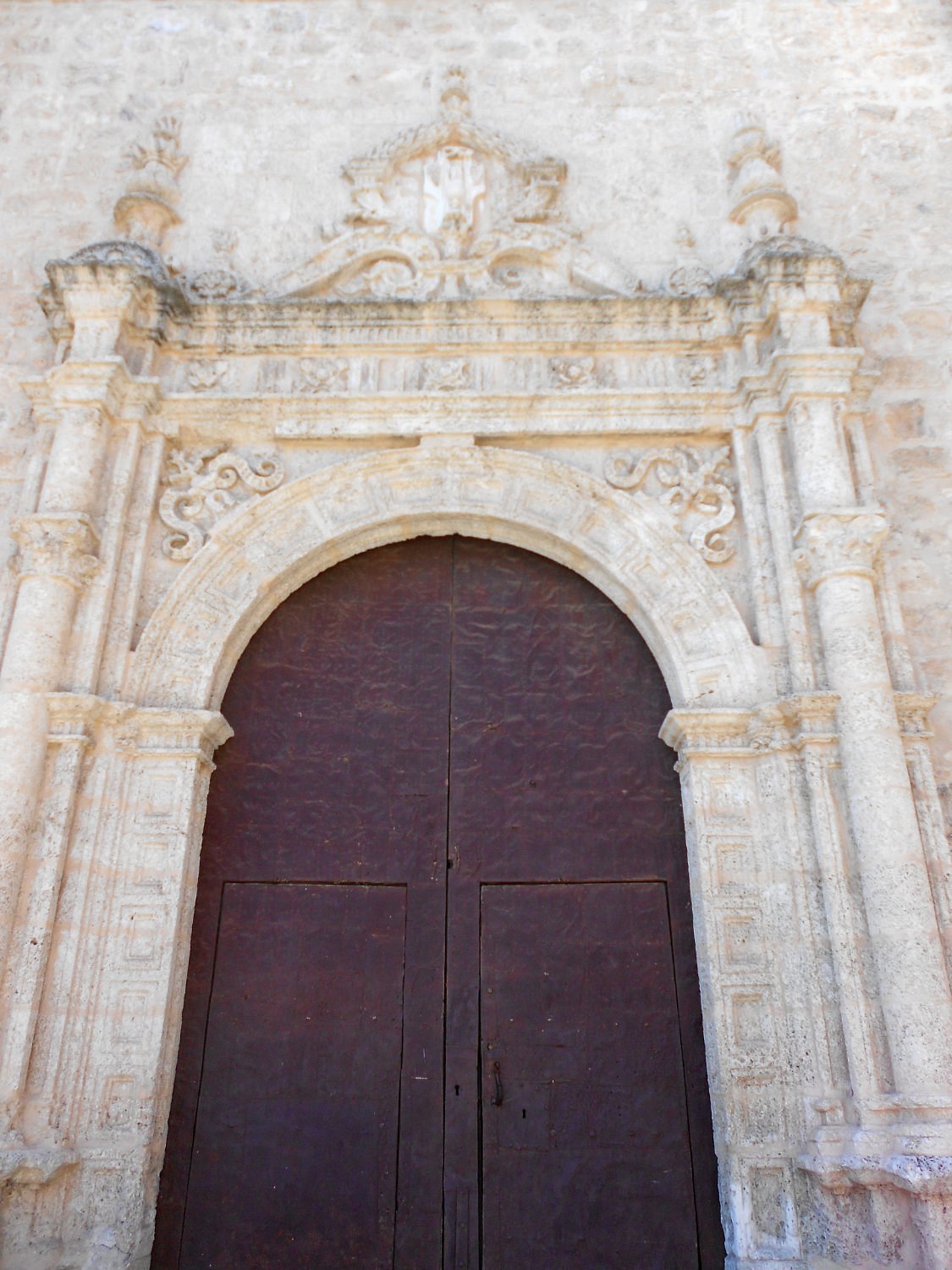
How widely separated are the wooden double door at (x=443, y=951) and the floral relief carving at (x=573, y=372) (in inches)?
32.8

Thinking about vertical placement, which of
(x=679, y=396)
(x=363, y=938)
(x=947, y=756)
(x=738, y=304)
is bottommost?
(x=363, y=938)

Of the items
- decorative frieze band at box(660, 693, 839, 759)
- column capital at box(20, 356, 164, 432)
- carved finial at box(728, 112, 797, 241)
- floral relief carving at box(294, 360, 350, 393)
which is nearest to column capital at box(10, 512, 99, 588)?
column capital at box(20, 356, 164, 432)

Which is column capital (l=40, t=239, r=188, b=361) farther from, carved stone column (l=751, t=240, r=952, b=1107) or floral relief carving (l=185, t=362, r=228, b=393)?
carved stone column (l=751, t=240, r=952, b=1107)

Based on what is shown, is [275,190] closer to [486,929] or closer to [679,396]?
[679,396]

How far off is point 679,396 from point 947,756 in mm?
1957

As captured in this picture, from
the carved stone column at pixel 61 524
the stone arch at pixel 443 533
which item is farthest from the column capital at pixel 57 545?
the stone arch at pixel 443 533

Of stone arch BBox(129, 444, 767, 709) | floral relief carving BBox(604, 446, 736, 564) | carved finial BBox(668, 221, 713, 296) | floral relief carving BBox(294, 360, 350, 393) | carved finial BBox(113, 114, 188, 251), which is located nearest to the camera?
stone arch BBox(129, 444, 767, 709)

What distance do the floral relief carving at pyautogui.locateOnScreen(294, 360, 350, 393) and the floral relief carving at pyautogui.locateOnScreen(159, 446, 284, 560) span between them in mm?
416

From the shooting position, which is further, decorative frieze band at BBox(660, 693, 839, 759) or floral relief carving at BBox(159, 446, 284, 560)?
floral relief carving at BBox(159, 446, 284, 560)

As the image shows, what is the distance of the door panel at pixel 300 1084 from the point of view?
3525 mm

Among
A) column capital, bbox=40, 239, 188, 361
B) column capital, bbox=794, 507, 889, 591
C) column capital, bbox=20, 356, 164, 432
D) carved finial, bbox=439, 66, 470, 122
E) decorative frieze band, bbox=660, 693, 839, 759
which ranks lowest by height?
decorative frieze band, bbox=660, 693, 839, 759

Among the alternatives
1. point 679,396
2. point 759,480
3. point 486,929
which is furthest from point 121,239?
point 486,929

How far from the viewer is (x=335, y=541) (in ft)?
14.7

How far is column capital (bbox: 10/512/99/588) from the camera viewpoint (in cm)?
404
